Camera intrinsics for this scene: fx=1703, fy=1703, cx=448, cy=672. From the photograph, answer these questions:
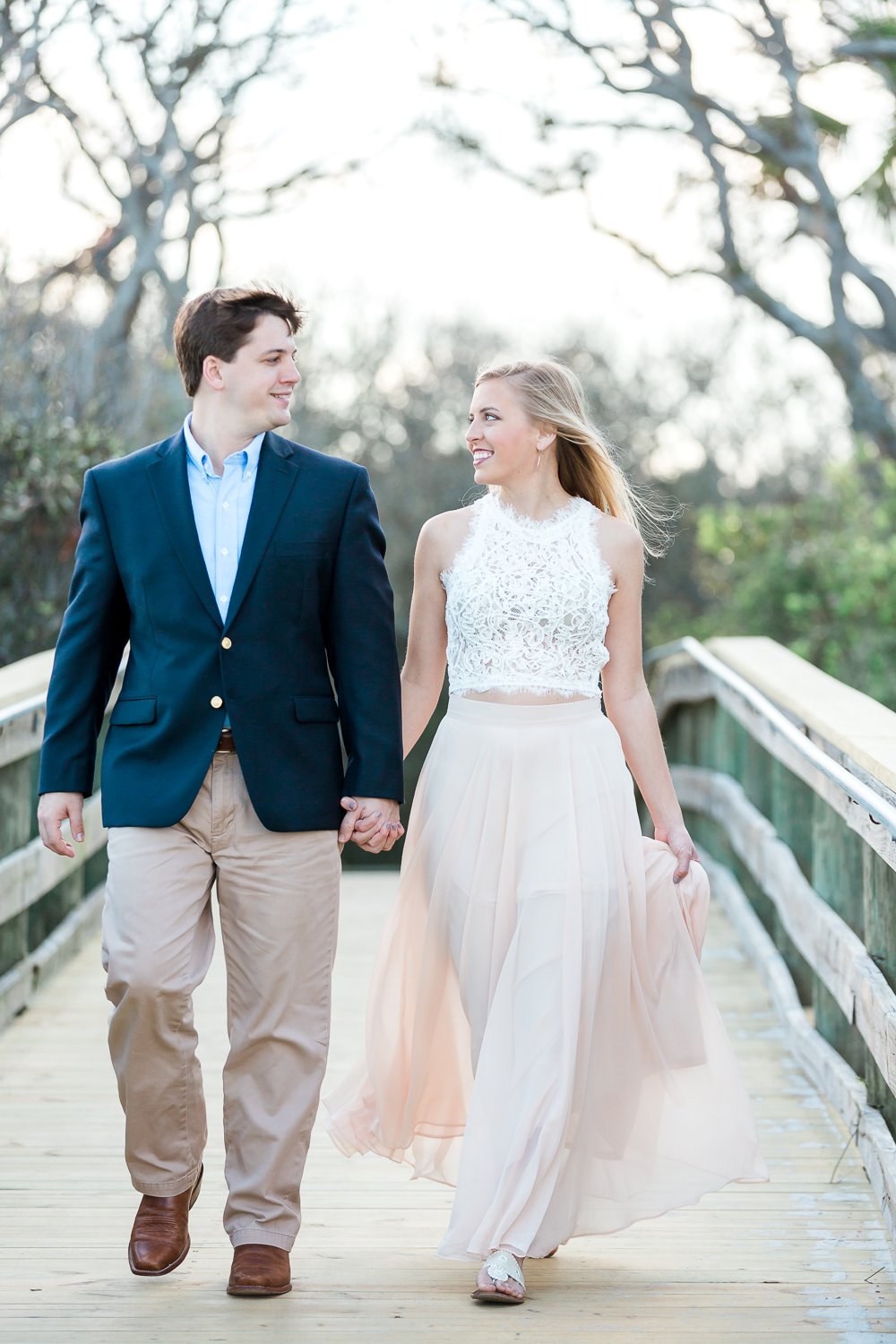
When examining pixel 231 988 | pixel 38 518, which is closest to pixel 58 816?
pixel 231 988

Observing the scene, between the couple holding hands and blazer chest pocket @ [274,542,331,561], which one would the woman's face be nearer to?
the couple holding hands

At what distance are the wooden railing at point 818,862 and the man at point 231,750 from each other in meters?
1.01

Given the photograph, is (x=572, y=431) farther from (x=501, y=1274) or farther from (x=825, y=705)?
(x=501, y=1274)

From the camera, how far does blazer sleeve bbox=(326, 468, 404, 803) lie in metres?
3.15

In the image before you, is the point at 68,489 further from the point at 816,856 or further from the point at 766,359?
the point at 766,359

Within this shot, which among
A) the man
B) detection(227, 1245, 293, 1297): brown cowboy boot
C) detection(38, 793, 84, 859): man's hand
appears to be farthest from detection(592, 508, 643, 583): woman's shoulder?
detection(227, 1245, 293, 1297): brown cowboy boot

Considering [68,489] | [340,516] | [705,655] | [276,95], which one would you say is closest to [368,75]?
[276,95]

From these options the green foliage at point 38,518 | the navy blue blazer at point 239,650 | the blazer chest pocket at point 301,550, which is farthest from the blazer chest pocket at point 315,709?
the green foliage at point 38,518

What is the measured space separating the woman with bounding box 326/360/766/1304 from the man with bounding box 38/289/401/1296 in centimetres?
22

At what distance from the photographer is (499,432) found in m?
3.45

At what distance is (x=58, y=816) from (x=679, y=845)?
1.21 metres

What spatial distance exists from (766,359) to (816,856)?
1612 centimetres

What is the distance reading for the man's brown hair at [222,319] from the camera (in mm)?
3180

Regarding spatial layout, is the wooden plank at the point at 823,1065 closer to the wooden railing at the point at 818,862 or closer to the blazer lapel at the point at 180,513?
the wooden railing at the point at 818,862
